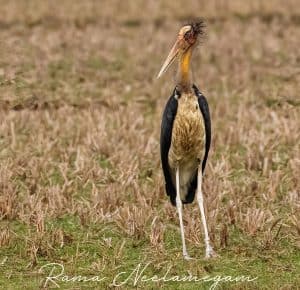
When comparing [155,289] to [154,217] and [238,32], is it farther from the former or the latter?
[238,32]

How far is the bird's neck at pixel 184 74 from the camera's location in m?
6.40

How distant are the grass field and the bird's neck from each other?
285mm

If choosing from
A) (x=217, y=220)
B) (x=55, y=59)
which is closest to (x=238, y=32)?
(x=55, y=59)

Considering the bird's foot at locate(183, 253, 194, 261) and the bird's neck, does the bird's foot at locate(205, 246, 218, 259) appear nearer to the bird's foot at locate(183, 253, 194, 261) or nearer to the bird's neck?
the bird's foot at locate(183, 253, 194, 261)

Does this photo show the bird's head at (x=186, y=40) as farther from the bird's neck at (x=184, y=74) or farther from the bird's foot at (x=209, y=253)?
the bird's foot at (x=209, y=253)

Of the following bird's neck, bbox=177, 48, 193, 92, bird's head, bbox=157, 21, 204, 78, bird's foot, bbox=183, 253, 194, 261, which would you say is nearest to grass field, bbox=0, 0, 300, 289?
bird's foot, bbox=183, 253, 194, 261

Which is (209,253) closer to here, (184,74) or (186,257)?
(186,257)

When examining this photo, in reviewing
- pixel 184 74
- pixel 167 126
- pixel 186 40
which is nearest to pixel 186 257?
pixel 167 126

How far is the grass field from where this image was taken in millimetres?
6473

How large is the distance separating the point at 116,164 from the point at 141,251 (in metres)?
2.50

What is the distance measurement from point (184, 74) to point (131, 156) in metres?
2.81

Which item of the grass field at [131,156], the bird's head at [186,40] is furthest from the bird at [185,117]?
the grass field at [131,156]

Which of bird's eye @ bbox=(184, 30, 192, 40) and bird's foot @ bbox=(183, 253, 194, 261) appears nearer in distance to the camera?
bird's foot @ bbox=(183, 253, 194, 261)

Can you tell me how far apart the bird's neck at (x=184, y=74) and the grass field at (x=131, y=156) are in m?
0.28
